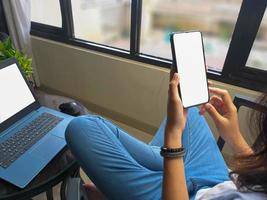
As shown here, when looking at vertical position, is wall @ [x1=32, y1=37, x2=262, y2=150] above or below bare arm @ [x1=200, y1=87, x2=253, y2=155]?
below

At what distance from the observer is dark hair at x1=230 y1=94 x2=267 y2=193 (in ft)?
1.74

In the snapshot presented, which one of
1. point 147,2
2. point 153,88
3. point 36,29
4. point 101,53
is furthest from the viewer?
point 36,29

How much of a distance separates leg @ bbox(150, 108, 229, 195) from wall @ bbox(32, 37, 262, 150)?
0.50m

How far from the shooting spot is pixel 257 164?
57 cm

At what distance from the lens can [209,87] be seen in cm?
85

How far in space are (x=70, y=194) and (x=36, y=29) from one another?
160 cm

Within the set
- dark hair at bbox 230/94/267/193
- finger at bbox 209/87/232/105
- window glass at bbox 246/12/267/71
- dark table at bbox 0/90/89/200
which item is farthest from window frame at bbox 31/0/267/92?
dark table at bbox 0/90/89/200

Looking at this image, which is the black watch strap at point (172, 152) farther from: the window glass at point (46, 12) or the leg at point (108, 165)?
the window glass at point (46, 12)

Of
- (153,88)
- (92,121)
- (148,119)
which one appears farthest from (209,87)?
(148,119)

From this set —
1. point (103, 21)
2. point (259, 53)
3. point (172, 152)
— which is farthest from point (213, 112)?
point (103, 21)

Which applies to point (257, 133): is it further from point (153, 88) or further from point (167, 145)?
point (153, 88)

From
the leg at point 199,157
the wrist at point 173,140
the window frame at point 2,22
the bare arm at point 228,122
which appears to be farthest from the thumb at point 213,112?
the window frame at point 2,22

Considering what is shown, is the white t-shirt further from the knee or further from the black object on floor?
the black object on floor

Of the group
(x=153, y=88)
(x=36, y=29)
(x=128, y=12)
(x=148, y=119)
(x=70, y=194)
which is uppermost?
(x=128, y=12)
